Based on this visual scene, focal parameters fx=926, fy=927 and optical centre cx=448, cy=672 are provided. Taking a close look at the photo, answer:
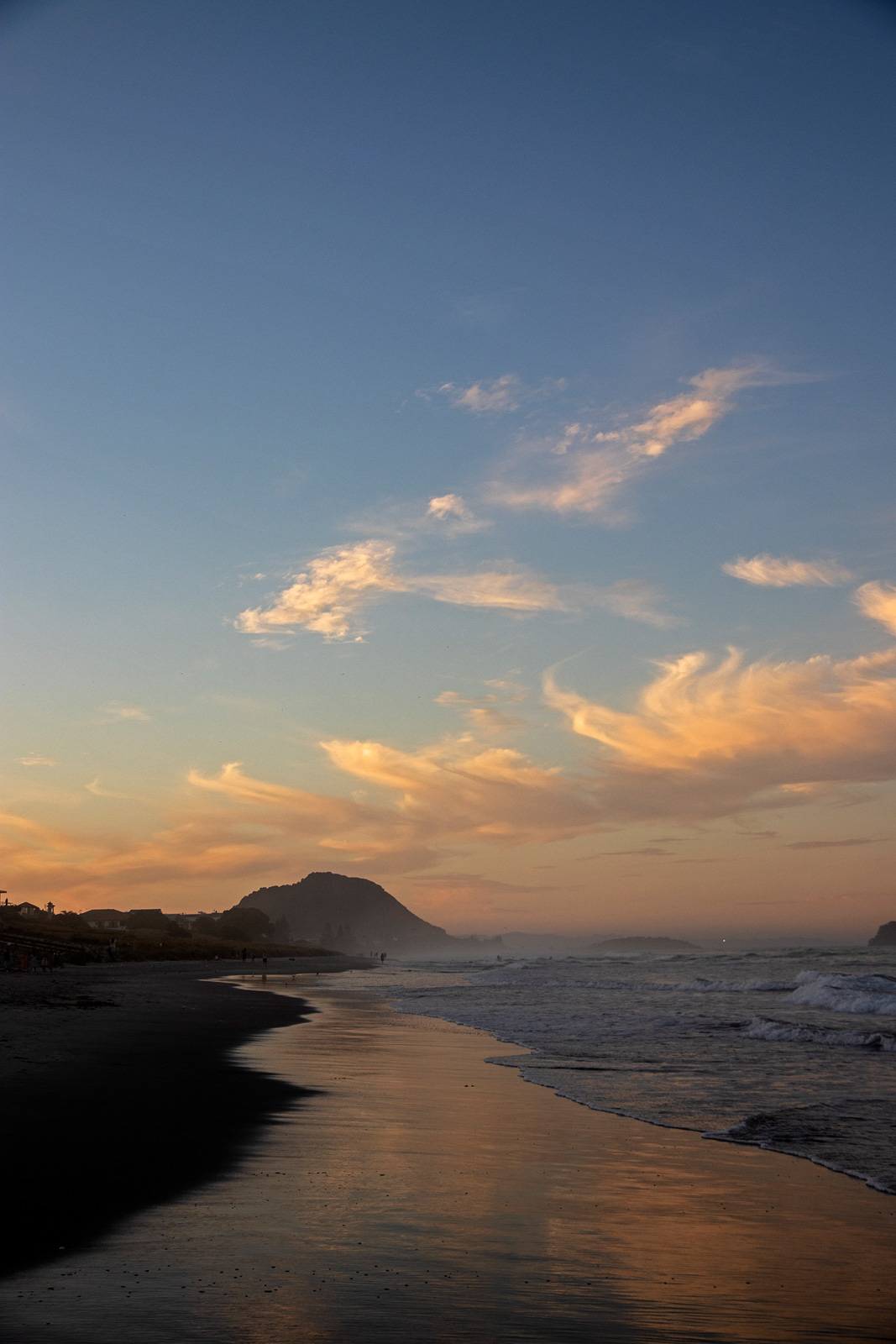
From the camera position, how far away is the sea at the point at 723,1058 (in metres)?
14.5

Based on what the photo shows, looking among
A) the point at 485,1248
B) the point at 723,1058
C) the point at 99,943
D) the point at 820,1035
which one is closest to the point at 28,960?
the point at 99,943

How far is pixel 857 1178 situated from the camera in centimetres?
1165

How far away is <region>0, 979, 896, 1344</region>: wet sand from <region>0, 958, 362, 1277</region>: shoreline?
50 cm

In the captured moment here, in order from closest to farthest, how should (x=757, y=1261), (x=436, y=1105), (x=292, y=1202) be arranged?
1. (x=757, y=1261)
2. (x=292, y=1202)
3. (x=436, y=1105)

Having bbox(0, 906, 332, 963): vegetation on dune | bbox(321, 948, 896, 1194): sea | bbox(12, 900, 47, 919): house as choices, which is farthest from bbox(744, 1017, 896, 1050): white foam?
bbox(12, 900, 47, 919): house

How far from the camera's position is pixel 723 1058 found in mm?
23328

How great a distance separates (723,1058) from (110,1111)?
51.1ft

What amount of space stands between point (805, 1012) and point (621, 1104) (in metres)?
26.8

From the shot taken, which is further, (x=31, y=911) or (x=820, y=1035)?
(x=31, y=911)

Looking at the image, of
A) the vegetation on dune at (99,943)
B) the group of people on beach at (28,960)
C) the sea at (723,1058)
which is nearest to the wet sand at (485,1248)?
the sea at (723,1058)

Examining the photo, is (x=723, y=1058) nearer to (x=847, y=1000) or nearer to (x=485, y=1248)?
(x=485, y=1248)

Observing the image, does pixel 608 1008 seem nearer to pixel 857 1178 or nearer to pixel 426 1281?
pixel 857 1178

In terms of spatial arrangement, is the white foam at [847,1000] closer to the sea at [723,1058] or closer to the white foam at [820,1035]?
the sea at [723,1058]

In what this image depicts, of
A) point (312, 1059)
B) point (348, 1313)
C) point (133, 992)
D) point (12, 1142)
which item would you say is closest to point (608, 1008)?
point (312, 1059)
